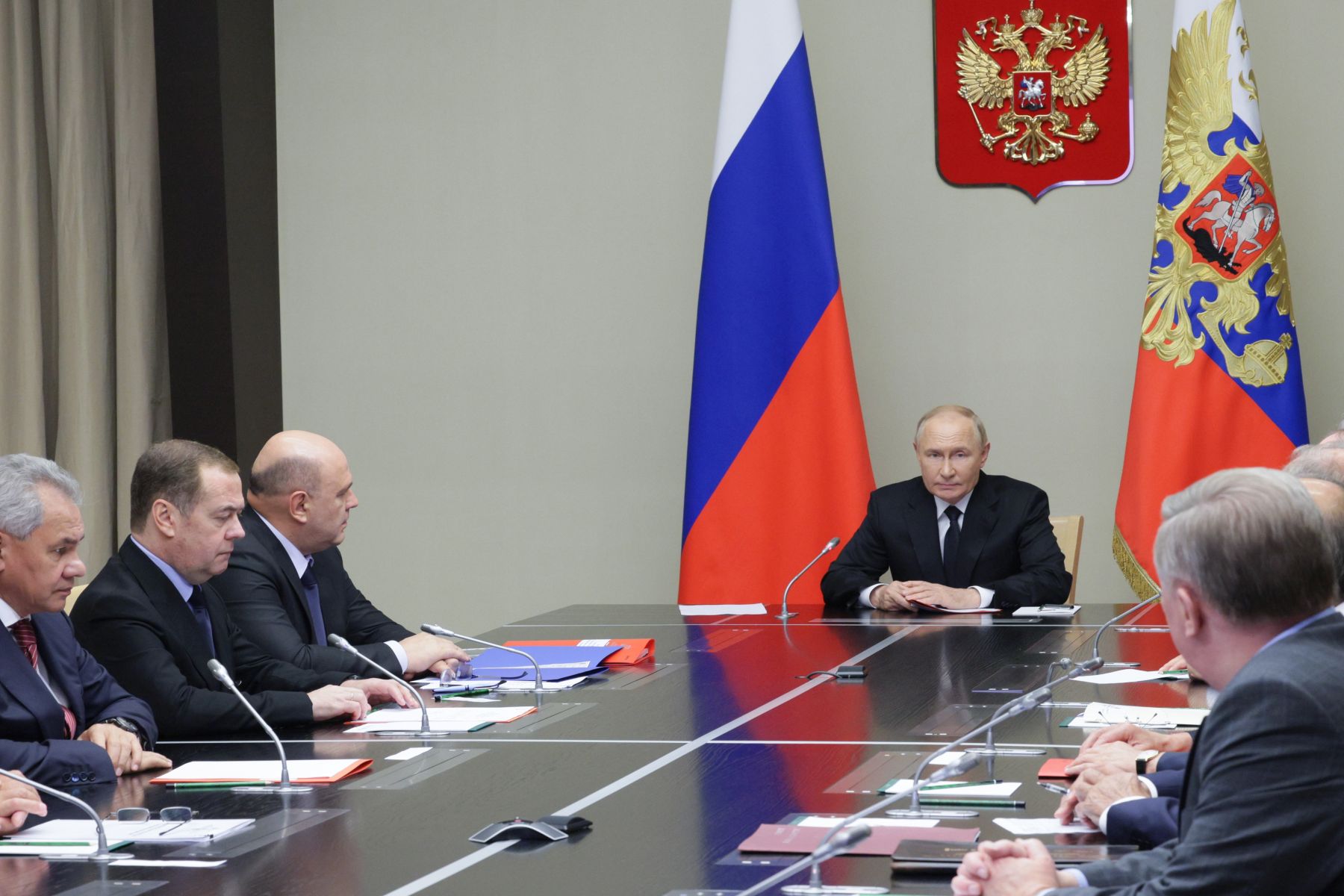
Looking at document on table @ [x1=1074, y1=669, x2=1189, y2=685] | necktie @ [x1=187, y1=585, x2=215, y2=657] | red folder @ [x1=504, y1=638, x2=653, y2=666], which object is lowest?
red folder @ [x1=504, y1=638, x2=653, y2=666]

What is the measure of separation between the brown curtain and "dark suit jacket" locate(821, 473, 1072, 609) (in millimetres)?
3010

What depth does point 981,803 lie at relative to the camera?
2391mm

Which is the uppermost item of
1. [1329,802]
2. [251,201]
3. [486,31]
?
[486,31]

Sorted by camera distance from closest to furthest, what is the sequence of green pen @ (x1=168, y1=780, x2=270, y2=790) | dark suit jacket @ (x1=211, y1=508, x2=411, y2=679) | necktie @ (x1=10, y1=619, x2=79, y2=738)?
green pen @ (x1=168, y1=780, x2=270, y2=790) → necktie @ (x1=10, y1=619, x2=79, y2=738) → dark suit jacket @ (x1=211, y1=508, x2=411, y2=679)

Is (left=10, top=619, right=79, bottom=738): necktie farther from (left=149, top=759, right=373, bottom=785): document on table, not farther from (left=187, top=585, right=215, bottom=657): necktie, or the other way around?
(left=187, top=585, right=215, bottom=657): necktie

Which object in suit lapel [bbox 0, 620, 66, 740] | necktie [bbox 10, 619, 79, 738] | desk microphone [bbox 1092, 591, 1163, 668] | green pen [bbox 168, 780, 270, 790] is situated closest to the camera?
green pen [bbox 168, 780, 270, 790]

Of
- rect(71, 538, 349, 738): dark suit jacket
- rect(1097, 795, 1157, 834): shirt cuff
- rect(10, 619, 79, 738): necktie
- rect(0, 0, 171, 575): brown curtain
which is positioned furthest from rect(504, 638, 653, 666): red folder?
rect(0, 0, 171, 575): brown curtain

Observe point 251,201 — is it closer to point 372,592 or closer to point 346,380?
point 346,380

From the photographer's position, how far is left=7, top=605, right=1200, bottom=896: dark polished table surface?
2.12m

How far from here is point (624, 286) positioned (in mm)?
6824

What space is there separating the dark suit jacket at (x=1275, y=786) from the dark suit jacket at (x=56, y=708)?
197 centimetres

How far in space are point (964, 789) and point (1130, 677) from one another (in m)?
1.26

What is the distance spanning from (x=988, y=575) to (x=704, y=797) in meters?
3.00

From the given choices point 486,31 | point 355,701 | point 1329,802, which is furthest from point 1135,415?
point 1329,802
